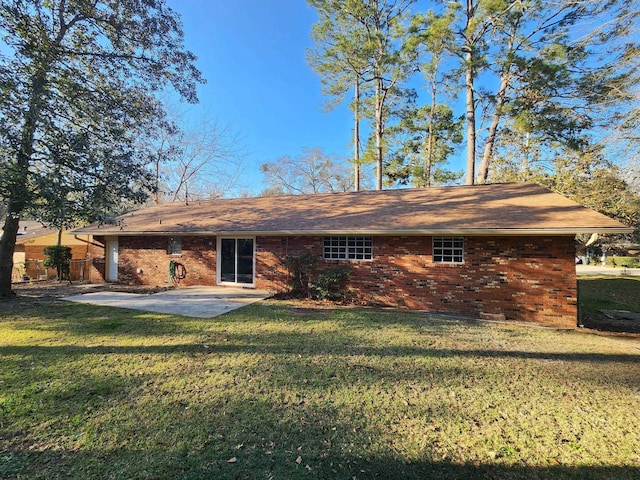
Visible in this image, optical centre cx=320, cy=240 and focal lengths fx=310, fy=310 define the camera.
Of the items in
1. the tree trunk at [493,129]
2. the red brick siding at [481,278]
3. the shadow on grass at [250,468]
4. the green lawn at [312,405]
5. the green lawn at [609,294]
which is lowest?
the shadow on grass at [250,468]

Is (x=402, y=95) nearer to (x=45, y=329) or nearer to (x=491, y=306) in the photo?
(x=491, y=306)

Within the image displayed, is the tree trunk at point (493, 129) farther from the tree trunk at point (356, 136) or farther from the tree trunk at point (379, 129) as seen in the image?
the tree trunk at point (356, 136)

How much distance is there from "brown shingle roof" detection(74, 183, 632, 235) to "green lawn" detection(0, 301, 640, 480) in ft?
9.31

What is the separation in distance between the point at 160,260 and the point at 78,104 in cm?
661

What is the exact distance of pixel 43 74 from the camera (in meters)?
7.45

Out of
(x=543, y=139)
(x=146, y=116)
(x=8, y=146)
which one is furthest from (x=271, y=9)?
(x=543, y=139)

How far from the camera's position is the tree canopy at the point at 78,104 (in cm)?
702

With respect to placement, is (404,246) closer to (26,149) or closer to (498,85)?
(26,149)

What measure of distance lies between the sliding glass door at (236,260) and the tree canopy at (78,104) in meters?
3.81

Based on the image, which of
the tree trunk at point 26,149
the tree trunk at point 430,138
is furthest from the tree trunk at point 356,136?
the tree trunk at point 26,149

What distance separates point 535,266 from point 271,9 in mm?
15321

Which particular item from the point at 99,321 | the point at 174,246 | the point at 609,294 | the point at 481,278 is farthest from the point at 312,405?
the point at 609,294

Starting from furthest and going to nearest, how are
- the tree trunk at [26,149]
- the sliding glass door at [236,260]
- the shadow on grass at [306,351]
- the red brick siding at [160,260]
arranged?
the red brick siding at [160,260], the sliding glass door at [236,260], the tree trunk at [26,149], the shadow on grass at [306,351]

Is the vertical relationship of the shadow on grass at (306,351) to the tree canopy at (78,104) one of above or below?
below
